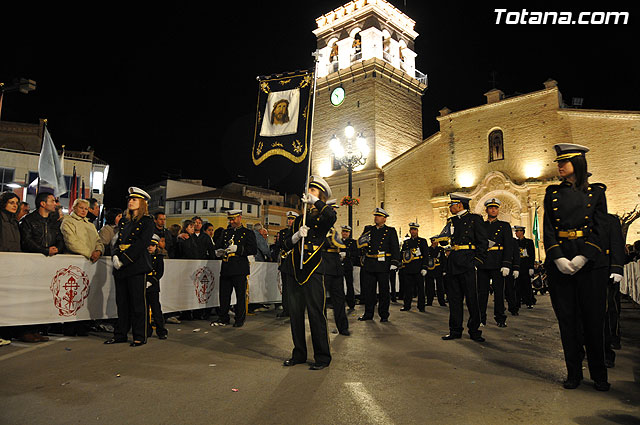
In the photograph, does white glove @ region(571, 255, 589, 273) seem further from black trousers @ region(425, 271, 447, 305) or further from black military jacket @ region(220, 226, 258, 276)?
black trousers @ region(425, 271, 447, 305)

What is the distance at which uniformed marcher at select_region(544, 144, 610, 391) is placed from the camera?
157 inches

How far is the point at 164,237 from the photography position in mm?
8523

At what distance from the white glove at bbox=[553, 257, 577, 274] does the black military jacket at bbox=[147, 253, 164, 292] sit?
561cm

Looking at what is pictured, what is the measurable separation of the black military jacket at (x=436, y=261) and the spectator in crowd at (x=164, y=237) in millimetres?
7515

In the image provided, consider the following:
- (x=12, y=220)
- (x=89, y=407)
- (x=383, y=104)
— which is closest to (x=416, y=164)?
(x=383, y=104)

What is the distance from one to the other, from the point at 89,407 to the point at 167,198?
188 ft

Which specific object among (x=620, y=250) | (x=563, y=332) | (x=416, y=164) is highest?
(x=416, y=164)

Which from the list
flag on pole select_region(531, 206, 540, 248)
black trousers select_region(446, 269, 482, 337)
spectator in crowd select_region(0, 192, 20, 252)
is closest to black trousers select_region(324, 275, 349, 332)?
black trousers select_region(446, 269, 482, 337)

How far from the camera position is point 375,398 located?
3.56 meters

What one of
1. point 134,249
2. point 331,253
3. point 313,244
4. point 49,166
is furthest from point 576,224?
point 49,166

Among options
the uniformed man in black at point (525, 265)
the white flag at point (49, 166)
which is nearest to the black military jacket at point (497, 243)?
the uniformed man in black at point (525, 265)

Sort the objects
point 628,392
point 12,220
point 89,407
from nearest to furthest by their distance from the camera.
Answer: point 89,407 → point 628,392 → point 12,220

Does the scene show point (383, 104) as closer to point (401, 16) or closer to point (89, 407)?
point (401, 16)

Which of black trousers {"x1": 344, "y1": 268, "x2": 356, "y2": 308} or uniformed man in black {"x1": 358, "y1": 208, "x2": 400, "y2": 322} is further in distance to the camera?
black trousers {"x1": 344, "y1": 268, "x2": 356, "y2": 308}
